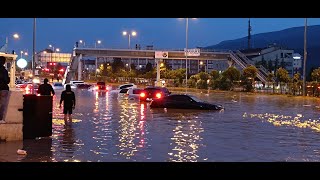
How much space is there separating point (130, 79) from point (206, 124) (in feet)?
274

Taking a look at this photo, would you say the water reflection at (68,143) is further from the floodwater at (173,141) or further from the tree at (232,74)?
the tree at (232,74)

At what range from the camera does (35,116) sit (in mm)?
17078

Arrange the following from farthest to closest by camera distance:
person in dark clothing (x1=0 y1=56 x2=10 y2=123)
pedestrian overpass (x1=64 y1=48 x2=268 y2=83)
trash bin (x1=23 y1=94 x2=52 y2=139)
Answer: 1. pedestrian overpass (x1=64 y1=48 x2=268 y2=83)
2. trash bin (x1=23 y1=94 x2=52 y2=139)
3. person in dark clothing (x1=0 y1=56 x2=10 y2=123)

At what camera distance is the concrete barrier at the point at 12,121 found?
1645 cm

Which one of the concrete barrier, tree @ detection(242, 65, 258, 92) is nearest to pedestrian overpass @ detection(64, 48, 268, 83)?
tree @ detection(242, 65, 258, 92)

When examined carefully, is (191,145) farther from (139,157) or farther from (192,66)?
(192,66)

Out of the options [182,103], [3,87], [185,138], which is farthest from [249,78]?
[3,87]

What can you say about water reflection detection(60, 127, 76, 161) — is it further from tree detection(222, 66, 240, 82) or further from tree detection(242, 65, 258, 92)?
tree detection(222, 66, 240, 82)

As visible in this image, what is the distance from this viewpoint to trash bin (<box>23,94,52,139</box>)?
669 inches

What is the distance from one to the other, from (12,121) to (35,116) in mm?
785

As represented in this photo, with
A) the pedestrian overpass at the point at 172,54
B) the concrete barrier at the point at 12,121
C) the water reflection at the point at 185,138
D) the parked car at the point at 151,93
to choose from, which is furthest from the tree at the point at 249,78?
the concrete barrier at the point at 12,121

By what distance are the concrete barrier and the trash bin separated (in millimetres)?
277

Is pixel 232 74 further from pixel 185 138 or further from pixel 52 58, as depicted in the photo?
pixel 52 58

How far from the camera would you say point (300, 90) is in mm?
63156
